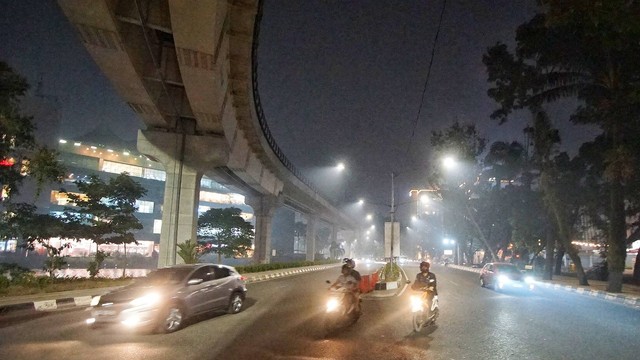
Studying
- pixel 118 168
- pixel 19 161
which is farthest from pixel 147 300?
pixel 118 168

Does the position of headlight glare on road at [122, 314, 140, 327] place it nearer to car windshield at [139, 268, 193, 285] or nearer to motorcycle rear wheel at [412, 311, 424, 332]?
car windshield at [139, 268, 193, 285]

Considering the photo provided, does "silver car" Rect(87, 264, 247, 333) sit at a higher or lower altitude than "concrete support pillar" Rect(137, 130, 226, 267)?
lower

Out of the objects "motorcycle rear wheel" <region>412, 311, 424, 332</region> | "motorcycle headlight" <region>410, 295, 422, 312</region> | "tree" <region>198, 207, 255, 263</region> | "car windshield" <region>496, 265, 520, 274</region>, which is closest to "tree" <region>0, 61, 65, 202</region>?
"motorcycle headlight" <region>410, 295, 422, 312</region>

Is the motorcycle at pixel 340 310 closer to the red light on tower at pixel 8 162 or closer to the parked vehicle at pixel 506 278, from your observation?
the red light on tower at pixel 8 162

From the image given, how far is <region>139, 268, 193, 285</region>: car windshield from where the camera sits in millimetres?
11625

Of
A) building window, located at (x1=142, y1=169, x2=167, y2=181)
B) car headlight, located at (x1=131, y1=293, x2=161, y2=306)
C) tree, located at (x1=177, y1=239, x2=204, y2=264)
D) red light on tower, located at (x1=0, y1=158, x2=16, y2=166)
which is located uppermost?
building window, located at (x1=142, y1=169, x2=167, y2=181)

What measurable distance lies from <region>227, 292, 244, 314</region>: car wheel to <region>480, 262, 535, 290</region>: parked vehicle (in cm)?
1662

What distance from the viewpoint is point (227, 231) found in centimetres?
4003

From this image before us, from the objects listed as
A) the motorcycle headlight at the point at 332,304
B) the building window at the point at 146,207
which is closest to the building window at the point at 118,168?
the building window at the point at 146,207

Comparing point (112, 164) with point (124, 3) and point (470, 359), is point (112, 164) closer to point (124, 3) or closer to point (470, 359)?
point (124, 3)

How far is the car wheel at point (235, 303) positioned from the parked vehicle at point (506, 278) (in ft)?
54.5

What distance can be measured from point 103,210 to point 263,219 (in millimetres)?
22032

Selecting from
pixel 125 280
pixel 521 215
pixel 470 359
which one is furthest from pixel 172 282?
pixel 521 215

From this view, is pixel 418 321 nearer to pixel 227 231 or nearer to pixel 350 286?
pixel 350 286
